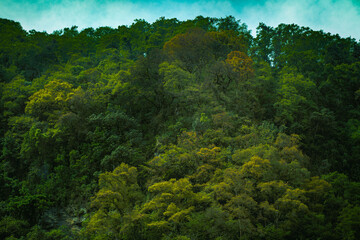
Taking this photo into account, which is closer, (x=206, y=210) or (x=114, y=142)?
(x=206, y=210)

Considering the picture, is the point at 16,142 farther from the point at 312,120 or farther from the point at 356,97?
the point at 356,97

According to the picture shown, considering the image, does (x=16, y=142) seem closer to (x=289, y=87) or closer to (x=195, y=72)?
(x=195, y=72)

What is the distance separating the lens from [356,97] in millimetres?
26062

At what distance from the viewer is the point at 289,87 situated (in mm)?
24828

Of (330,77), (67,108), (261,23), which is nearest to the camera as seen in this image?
(67,108)

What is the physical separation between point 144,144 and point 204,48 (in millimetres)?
10275

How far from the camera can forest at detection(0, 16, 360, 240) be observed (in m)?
14.8

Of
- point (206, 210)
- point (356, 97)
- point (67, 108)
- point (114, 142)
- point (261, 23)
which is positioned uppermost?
point (261, 23)

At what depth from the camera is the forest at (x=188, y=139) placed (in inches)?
582

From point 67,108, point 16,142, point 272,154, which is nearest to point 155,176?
point 272,154

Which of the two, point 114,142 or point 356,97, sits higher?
point 356,97

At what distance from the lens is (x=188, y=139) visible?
19109mm

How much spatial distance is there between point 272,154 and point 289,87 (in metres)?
10.4

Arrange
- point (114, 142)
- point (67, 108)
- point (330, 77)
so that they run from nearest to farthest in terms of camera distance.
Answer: point (114, 142) → point (67, 108) → point (330, 77)
